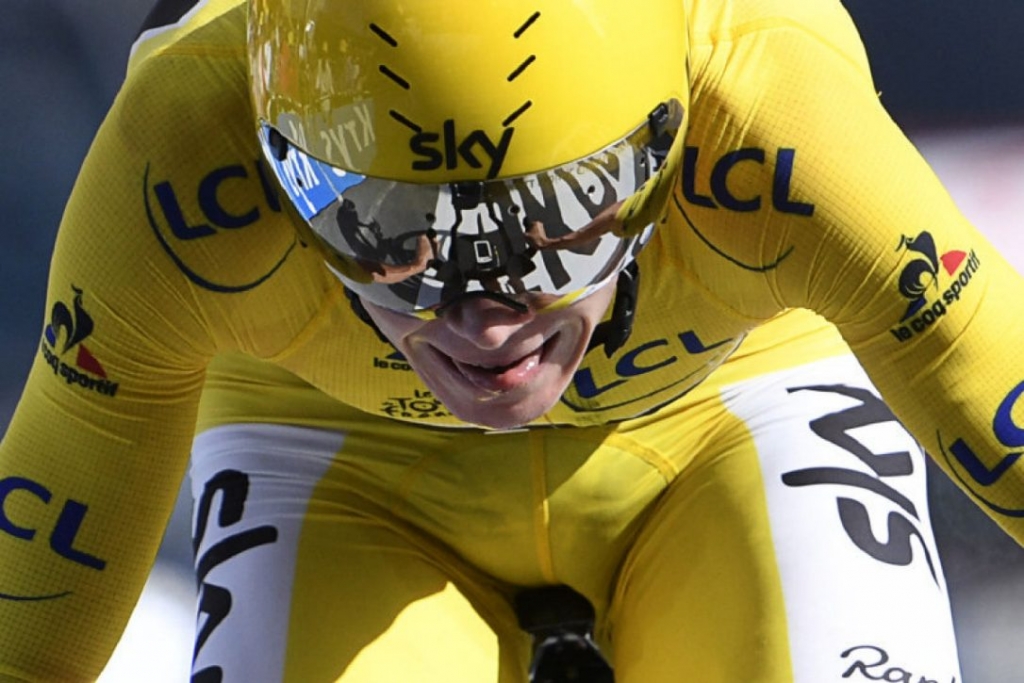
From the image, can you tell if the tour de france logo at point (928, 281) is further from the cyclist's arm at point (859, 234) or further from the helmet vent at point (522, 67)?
the helmet vent at point (522, 67)

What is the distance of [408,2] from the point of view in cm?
178

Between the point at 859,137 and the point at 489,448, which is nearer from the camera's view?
the point at 859,137

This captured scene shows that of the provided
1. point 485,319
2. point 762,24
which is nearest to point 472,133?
point 485,319

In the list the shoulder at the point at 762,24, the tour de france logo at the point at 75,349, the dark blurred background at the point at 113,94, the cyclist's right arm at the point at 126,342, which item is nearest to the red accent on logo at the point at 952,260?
the shoulder at the point at 762,24

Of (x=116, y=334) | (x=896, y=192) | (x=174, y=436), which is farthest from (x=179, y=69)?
(x=896, y=192)

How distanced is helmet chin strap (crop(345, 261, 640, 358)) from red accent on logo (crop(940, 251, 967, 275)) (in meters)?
0.36

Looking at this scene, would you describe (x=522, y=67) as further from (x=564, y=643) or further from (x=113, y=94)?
(x=113, y=94)

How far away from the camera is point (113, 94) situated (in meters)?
4.34

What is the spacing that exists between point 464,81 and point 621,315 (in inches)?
18.4

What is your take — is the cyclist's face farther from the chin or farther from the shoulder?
the shoulder

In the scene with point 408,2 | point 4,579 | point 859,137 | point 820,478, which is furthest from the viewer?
point 820,478

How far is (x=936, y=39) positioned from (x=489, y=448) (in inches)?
90.8

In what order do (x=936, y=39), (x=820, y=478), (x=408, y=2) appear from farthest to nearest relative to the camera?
(x=936, y=39) < (x=820, y=478) < (x=408, y=2)

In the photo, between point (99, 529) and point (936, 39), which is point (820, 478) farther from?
point (936, 39)
